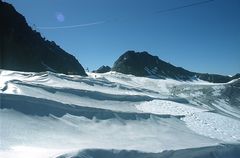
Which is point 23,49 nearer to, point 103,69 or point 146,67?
point 103,69

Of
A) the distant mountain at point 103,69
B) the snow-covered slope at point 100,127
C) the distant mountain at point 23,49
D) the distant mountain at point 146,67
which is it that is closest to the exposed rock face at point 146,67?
the distant mountain at point 146,67

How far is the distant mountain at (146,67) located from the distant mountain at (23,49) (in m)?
30.4

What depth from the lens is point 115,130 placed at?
25.4 ft

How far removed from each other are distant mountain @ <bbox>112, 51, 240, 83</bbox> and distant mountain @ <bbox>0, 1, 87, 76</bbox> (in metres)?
30.4

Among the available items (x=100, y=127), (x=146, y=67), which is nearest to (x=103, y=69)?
(x=146, y=67)

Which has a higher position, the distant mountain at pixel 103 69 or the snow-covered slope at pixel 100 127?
the distant mountain at pixel 103 69

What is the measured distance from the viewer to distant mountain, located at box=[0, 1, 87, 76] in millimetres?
45344

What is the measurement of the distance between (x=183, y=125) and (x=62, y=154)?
5047mm

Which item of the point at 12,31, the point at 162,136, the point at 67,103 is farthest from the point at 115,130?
the point at 12,31

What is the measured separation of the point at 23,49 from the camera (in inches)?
1933

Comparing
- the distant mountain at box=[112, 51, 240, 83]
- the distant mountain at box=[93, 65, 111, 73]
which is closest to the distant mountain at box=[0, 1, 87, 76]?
the distant mountain at box=[93, 65, 111, 73]

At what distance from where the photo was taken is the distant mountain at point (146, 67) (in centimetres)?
8800

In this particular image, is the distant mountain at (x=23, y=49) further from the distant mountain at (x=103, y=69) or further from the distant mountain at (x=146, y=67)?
the distant mountain at (x=146, y=67)

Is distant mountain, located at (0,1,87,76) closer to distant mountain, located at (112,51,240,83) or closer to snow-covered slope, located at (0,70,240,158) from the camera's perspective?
distant mountain, located at (112,51,240,83)
